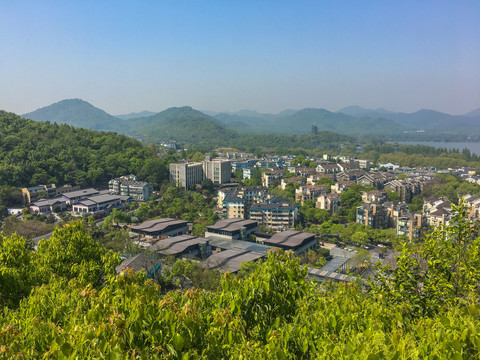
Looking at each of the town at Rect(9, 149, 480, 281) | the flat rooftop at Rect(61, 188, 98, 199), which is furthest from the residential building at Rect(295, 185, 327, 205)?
the flat rooftop at Rect(61, 188, 98, 199)

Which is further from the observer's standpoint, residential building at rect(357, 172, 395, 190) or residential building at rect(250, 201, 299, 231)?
residential building at rect(357, 172, 395, 190)

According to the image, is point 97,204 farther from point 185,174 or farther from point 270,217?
point 270,217

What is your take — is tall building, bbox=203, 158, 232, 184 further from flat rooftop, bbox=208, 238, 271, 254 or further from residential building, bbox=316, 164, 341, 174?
flat rooftop, bbox=208, 238, 271, 254

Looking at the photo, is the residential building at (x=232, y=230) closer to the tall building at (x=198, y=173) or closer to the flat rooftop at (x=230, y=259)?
the flat rooftop at (x=230, y=259)

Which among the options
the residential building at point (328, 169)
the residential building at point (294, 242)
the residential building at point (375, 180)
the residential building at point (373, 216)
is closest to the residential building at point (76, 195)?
the residential building at point (294, 242)

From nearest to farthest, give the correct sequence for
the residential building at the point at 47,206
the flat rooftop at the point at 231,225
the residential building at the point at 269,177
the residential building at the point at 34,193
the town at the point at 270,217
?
the town at the point at 270,217 → the flat rooftop at the point at 231,225 → the residential building at the point at 47,206 → the residential building at the point at 34,193 → the residential building at the point at 269,177

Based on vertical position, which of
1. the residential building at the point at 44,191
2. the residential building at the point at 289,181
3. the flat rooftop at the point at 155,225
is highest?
the residential building at the point at 44,191

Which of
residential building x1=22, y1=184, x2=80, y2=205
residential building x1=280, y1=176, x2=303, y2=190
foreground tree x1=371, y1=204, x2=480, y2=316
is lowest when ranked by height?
residential building x1=280, y1=176, x2=303, y2=190

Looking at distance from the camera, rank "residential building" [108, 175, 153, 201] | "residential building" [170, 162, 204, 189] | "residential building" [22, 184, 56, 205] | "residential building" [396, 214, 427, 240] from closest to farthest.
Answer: "residential building" [396, 214, 427, 240] → "residential building" [22, 184, 56, 205] → "residential building" [108, 175, 153, 201] → "residential building" [170, 162, 204, 189]
